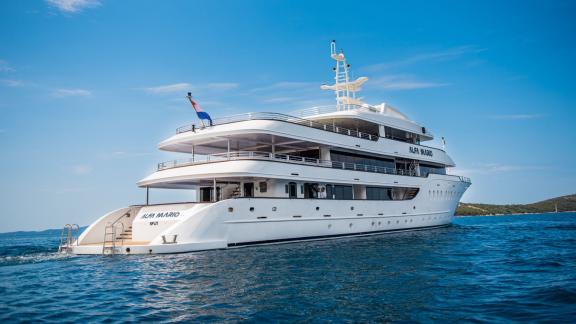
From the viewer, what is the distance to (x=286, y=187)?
75.1 ft

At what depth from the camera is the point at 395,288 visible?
10.5 metres

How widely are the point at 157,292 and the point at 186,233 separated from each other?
732 cm

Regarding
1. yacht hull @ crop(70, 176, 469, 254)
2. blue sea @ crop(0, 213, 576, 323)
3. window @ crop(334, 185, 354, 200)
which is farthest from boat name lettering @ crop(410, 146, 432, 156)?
blue sea @ crop(0, 213, 576, 323)

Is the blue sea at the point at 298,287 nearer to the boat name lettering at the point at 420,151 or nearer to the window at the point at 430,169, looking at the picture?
the boat name lettering at the point at 420,151

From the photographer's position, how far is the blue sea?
8.38m

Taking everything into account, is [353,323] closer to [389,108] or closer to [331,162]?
[331,162]

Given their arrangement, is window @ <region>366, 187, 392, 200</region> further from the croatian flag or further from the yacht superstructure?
the croatian flag

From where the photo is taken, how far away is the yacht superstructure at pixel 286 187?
19.3 m

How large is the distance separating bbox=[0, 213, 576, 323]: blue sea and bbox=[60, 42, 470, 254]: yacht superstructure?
2370mm

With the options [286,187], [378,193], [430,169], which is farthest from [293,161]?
[430,169]

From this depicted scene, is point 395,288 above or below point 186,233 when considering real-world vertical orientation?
below

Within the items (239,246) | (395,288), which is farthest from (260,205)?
(395,288)

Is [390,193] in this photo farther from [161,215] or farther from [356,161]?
[161,215]

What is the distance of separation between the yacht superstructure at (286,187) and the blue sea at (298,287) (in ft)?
7.77
